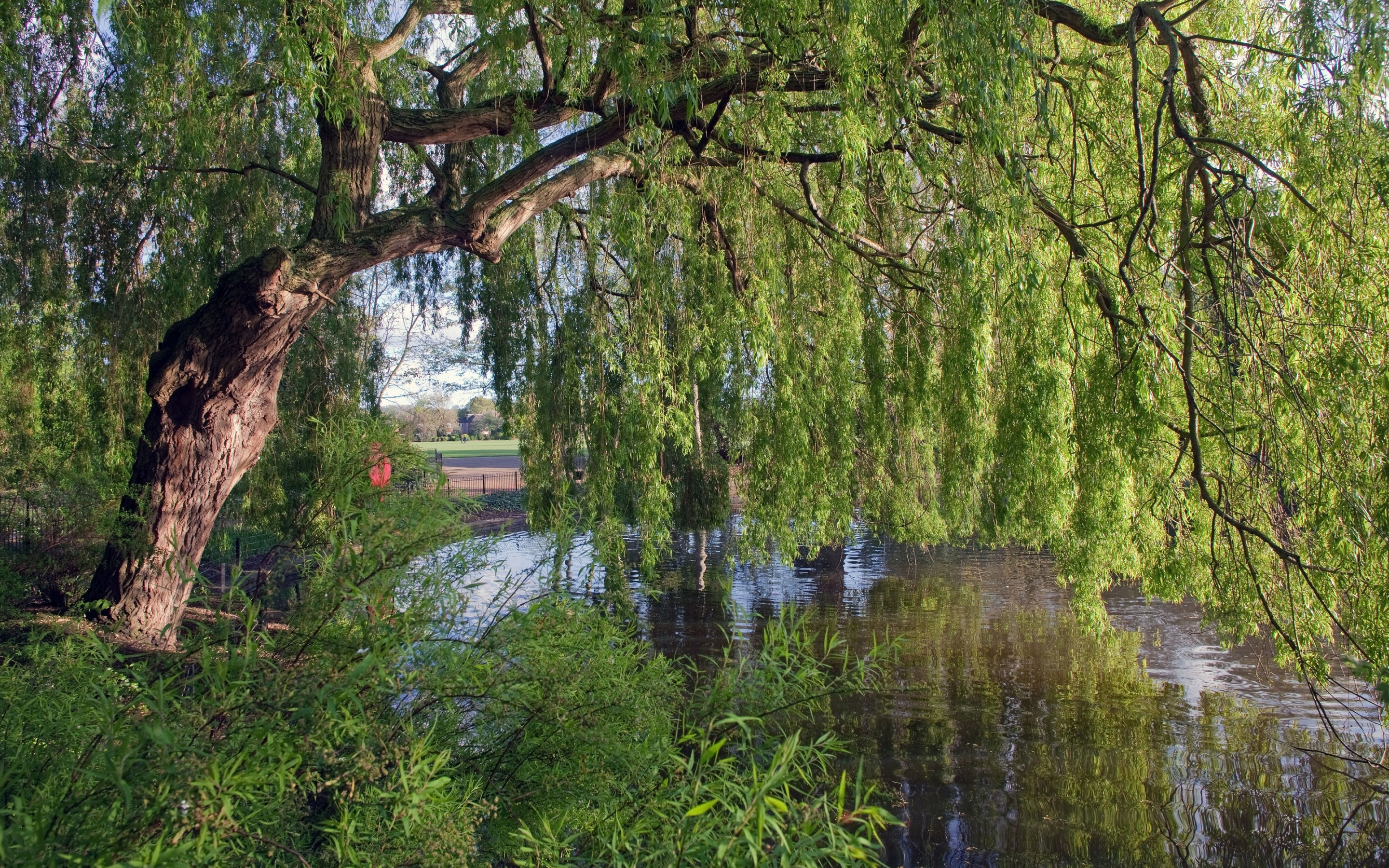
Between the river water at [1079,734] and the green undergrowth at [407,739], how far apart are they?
0.32 meters

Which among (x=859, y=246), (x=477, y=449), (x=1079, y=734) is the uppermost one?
(x=859, y=246)

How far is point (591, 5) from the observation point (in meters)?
5.12

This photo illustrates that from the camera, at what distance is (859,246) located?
593 cm

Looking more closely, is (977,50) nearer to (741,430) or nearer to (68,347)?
(741,430)

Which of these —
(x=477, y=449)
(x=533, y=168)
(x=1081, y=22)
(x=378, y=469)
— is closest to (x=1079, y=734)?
(x=1081, y=22)

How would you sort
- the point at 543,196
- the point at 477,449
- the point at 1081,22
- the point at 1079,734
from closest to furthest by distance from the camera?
the point at 1081,22
the point at 543,196
the point at 1079,734
the point at 477,449

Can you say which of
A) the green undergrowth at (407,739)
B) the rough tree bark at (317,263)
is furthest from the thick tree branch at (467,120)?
the green undergrowth at (407,739)

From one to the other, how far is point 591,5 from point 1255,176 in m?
3.49

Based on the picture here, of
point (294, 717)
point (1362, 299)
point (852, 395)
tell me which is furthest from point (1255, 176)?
A: point (294, 717)

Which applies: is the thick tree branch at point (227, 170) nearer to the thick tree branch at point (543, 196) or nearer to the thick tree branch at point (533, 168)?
the thick tree branch at point (533, 168)

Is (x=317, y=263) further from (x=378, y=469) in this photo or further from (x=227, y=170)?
(x=378, y=469)

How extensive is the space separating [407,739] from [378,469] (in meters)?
0.83

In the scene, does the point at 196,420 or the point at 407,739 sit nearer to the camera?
the point at 407,739

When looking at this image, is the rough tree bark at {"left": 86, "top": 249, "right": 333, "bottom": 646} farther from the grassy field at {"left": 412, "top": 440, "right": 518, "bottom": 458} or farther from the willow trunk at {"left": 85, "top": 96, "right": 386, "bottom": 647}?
the grassy field at {"left": 412, "top": 440, "right": 518, "bottom": 458}
